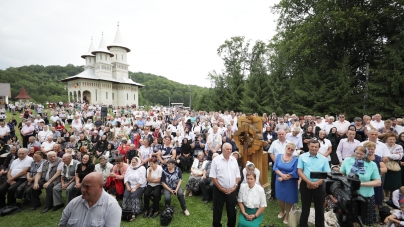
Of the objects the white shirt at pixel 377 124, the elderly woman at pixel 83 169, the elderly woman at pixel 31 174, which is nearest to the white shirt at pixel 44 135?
the elderly woman at pixel 31 174

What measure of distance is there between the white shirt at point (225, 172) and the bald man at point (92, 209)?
206 cm

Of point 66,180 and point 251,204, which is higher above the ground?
point 251,204

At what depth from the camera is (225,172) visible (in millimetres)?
3902

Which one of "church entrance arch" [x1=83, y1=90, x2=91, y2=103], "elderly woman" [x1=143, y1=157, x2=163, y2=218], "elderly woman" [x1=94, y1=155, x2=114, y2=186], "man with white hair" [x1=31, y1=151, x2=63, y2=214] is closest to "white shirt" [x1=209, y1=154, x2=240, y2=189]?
"elderly woman" [x1=143, y1=157, x2=163, y2=218]

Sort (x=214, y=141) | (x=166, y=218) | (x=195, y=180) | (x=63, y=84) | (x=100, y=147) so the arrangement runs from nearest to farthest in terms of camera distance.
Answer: (x=166, y=218) < (x=195, y=180) < (x=214, y=141) < (x=100, y=147) < (x=63, y=84)

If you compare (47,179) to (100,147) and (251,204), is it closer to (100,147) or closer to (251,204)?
(100,147)

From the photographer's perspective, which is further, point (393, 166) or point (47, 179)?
point (47, 179)

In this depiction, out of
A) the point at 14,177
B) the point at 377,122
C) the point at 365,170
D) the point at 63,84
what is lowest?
the point at 14,177

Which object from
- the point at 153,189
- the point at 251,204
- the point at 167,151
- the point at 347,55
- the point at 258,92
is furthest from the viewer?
the point at 258,92

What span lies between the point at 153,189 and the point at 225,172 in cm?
230

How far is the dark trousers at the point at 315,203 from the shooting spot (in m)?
3.73

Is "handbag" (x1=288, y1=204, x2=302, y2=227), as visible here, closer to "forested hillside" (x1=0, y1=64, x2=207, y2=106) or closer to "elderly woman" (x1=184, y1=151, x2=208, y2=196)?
"elderly woman" (x1=184, y1=151, x2=208, y2=196)

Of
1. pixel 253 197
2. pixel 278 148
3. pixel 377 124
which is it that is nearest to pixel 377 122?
pixel 377 124

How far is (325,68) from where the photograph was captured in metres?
16.7
